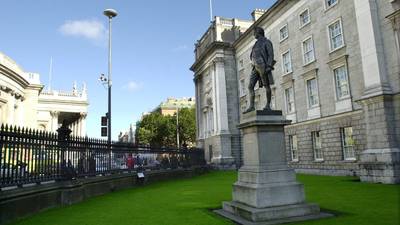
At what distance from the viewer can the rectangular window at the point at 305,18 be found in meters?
26.1

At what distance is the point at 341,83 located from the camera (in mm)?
22484

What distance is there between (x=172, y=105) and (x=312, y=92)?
3357 inches

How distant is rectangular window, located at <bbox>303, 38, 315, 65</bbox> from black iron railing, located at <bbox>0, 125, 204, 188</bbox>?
1389 centimetres

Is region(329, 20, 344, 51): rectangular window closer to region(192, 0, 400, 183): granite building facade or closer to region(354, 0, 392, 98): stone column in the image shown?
region(192, 0, 400, 183): granite building facade

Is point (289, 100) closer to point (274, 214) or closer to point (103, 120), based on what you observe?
point (103, 120)

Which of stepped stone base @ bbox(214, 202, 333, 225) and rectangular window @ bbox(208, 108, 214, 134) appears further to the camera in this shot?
rectangular window @ bbox(208, 108, 214, 134)

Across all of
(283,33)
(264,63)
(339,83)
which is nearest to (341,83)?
(339,83)

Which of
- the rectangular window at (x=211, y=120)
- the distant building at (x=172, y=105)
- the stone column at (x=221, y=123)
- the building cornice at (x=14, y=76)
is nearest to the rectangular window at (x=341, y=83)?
the stone column at (x=221, y=123)

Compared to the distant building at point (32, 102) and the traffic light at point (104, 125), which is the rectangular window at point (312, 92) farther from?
the distant building at point (32, 102)

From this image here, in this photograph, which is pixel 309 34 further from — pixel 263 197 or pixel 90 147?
pixel 263 197

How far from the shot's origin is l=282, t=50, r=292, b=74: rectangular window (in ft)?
94.3

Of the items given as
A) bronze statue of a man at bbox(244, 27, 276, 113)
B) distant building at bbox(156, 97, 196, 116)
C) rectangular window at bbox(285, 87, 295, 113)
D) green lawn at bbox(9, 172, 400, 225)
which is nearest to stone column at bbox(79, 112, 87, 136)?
distant building at bbox(156, 97, 196, 116)

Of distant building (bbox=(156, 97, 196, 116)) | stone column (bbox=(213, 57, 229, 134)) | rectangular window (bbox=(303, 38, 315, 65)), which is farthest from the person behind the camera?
distant building (bbox=(156, 97, 196, 116))

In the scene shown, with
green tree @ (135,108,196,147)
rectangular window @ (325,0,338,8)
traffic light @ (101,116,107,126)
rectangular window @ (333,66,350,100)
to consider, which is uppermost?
rectangular window @ (325,0,338,8)
